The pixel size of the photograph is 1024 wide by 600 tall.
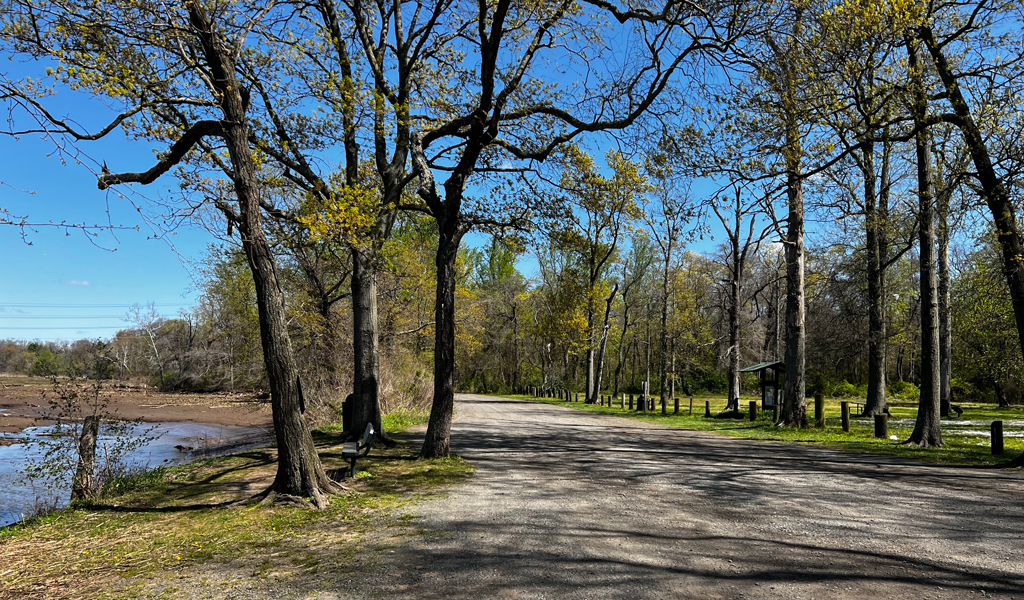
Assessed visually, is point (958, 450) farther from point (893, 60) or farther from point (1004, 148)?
point (893, 60)

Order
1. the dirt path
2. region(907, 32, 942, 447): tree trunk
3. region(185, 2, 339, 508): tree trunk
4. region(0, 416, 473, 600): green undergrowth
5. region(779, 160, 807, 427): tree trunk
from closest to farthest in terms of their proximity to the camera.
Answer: the dirt path
region(0, 416, 473, 600): green undergrowth
region(185, 2, 339, 508): tree trunk
region(907, 32, 942, 447): tree trunk
region(779, 160, 807, 427): tree trunk

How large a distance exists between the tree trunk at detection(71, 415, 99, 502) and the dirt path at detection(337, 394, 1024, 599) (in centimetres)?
480

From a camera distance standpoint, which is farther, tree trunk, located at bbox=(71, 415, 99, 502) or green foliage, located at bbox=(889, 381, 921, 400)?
green foliage, located at bbox=(889, 381, 921, 400)

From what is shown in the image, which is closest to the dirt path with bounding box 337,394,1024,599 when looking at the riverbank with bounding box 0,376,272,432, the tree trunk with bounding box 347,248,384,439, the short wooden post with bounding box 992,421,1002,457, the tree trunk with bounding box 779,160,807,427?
the short wooden post with bounding box 992,421,1002,457

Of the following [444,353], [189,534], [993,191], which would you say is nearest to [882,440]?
[993,191]

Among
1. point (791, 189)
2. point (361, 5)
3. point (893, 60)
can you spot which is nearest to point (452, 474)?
point (361, 5)

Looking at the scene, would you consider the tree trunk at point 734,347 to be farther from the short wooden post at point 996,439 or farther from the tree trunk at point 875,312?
the short wooden post at point 996,439

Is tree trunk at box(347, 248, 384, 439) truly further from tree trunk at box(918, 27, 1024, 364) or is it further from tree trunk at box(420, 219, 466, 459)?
tree trunk at box(918, 27, 1024, 364)

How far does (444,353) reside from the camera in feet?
30.3

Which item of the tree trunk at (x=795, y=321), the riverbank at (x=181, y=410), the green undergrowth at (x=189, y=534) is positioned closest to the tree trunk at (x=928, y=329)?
the tree trunk at (x=795, y=321)

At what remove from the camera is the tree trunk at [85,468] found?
7324 mm

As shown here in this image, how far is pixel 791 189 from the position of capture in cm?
1614

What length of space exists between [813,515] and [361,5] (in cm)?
1232

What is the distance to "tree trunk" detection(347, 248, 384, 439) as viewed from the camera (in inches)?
440
